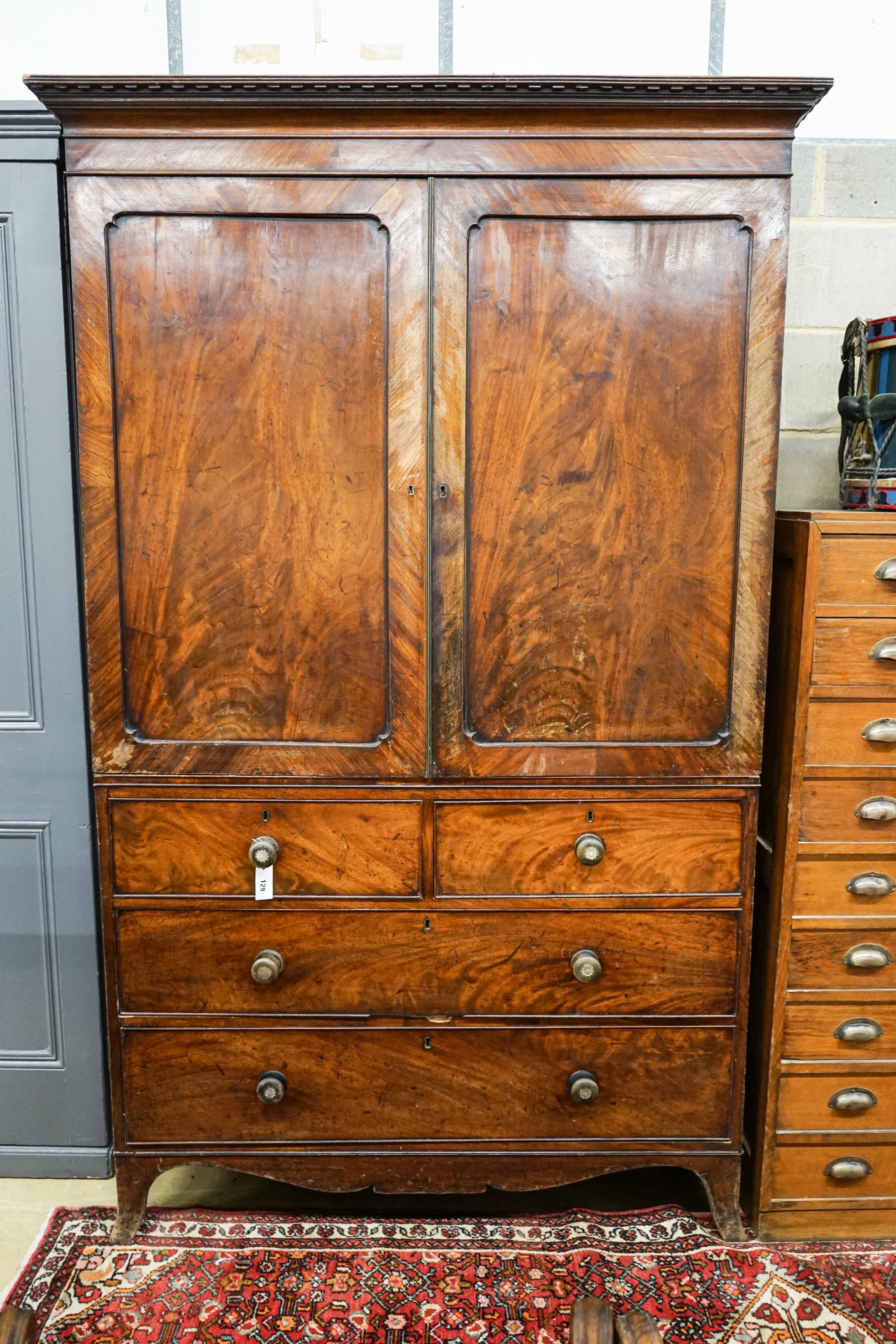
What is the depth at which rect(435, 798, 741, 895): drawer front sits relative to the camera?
77.0 inches

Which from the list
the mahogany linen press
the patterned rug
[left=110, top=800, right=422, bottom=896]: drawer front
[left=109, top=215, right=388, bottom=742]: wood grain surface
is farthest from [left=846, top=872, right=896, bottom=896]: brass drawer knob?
[left=109, top=215, right=388, bottom=742]: wood grain surface

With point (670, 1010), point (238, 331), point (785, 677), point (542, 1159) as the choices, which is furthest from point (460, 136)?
point (542, 1159)

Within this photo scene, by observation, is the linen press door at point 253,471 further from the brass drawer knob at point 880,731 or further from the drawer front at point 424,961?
the brass drawer knob at point 880,731

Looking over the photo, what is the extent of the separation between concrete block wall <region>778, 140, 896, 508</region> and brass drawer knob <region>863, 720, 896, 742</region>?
79 centimetres

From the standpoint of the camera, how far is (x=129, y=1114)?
2023 mm

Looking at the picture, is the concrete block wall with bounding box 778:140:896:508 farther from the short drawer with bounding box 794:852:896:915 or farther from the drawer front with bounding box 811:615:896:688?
the short drawer with bounding box 794:852:896:915

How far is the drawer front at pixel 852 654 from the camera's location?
75.3 inches

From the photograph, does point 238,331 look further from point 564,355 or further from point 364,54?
point 364,54

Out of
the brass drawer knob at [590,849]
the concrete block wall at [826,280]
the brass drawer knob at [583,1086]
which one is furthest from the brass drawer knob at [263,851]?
the concrete block wall at [826,280]

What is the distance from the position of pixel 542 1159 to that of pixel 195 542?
150cm

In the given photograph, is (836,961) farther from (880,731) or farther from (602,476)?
(602,476)

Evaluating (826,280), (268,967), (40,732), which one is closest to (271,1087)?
(268,967)

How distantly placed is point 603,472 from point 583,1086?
127 cm

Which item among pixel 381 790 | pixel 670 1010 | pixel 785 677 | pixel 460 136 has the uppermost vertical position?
pixel 460 136
